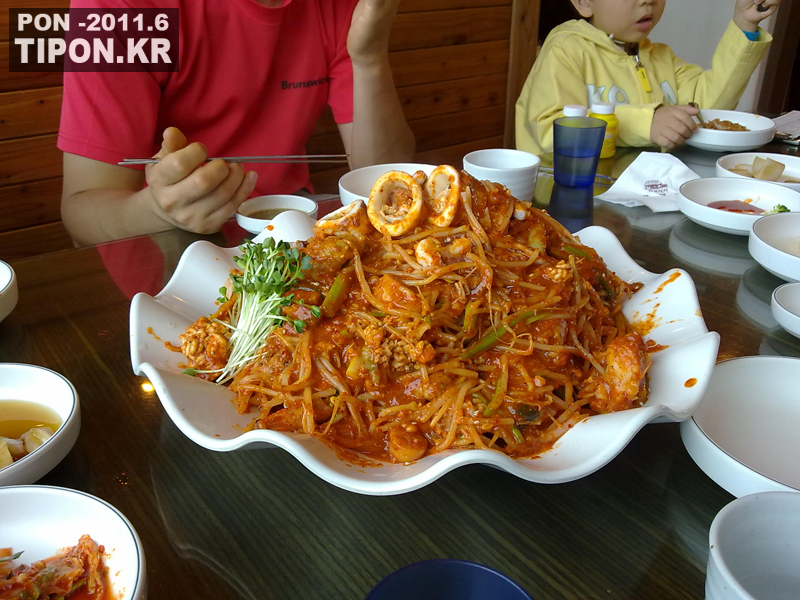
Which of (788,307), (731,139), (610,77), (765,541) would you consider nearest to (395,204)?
(765,541)

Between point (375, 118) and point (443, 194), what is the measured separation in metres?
1.88

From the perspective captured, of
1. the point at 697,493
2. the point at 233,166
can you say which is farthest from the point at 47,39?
the point at 697,493

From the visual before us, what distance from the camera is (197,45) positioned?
2680 millimetres

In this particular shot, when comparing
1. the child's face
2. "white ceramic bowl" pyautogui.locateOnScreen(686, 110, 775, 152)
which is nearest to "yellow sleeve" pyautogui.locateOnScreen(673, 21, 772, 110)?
the child's face

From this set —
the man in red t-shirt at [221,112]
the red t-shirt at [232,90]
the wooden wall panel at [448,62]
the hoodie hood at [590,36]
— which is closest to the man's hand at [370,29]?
the man in red t-shirt at [221,112]

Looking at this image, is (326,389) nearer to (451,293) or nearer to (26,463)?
(451,293)

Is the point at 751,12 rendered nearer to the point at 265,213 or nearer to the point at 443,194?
the point at 265,213

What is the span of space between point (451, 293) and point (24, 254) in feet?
A: 12.2

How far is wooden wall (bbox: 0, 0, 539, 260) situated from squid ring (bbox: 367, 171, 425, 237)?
1.71m

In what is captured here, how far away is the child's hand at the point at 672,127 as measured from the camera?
10.6 feet

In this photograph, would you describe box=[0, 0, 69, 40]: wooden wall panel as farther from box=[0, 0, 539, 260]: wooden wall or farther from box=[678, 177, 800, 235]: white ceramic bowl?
box=[678, 177, 800, 235]: white ceramic bowl

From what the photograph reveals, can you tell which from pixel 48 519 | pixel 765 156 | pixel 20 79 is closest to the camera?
pixel 48 519

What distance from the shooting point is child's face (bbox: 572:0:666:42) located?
3890mm

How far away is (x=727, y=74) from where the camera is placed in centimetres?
399
